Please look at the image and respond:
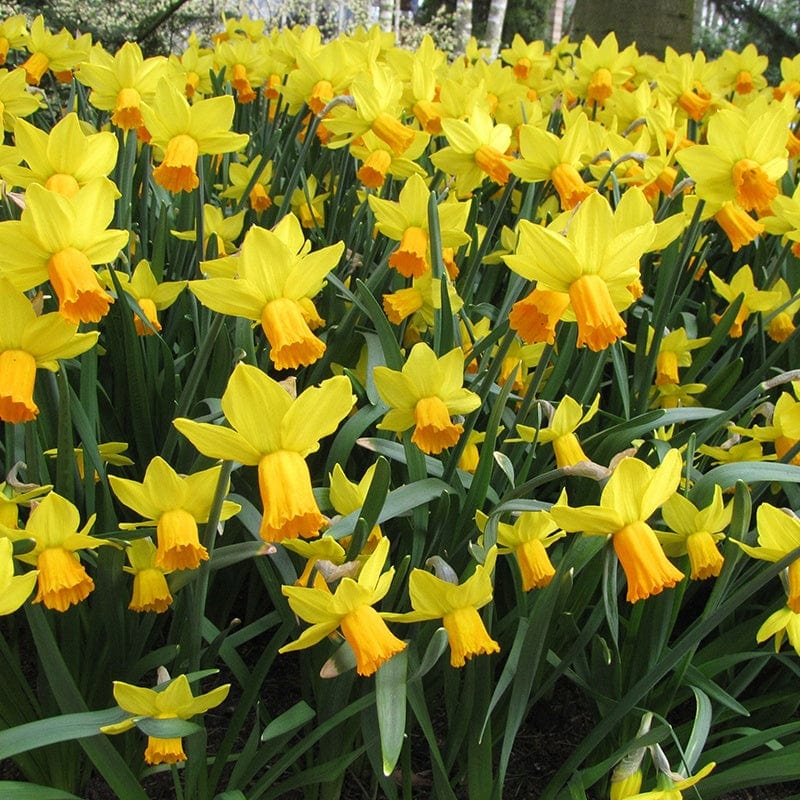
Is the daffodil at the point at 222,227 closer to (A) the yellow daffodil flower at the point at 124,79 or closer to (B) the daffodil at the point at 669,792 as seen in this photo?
(A) the yellow daffodil flower at the point at 124,79

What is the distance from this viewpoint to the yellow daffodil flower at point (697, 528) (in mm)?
1525

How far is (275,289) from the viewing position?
1.34m

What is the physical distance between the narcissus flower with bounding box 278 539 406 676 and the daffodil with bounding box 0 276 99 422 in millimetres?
494

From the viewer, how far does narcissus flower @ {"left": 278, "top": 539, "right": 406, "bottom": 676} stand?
1241mm

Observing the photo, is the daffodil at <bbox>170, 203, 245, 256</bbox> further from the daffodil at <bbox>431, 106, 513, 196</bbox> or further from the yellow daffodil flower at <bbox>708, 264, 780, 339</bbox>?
the yellow daffodil flower at <bbox>708, 264, 780, 339</bbox>

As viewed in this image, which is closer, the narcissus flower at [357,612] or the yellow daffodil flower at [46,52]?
the narcissus flower at [357,612]

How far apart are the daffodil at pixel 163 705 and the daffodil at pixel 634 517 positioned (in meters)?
0.61

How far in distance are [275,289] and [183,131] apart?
863mm

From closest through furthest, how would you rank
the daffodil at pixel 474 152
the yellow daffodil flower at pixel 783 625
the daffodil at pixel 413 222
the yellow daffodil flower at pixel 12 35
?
the yellow daffodil flower at pixel 783 625
the daffodil at pixel 413 222
the daffodil at pixel 474 152
the yellow daffodil flower at pixel 12 35

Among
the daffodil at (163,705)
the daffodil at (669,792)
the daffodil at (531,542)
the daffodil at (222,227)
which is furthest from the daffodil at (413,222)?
the daffodil at (669,792)

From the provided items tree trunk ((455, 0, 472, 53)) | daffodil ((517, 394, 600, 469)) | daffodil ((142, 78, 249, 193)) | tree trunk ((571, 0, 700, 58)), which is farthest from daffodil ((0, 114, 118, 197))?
tree trunk ((455, 0, 472, 53))

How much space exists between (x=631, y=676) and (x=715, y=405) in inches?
38.8

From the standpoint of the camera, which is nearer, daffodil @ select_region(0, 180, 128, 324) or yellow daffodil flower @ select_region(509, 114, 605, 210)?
daffodil @ select_region(0, 180, 128, 324)

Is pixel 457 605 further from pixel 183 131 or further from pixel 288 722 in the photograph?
pixel 183 131
